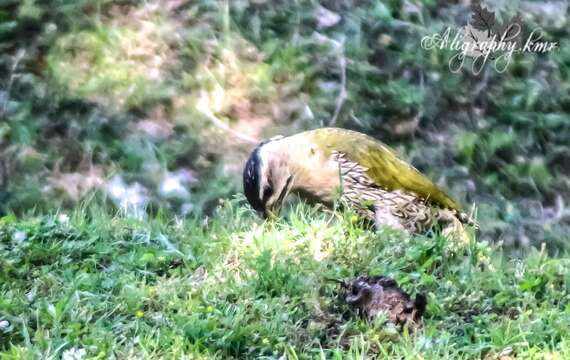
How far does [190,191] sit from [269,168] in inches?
57.3

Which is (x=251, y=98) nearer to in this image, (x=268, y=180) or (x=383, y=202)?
(x=268, y=180)

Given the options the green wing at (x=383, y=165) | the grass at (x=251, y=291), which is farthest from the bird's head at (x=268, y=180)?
the green wing at (x=383, y=165)

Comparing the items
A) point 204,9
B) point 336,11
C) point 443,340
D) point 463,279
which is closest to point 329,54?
point 336,11

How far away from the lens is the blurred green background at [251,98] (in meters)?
7.33

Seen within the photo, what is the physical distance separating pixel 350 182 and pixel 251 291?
111 centimetres

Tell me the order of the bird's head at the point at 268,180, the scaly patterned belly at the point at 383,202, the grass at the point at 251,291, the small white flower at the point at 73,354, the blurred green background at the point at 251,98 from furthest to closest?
the blurred green background at the point at 251,98 → the bird's head at the point at 268,180 → the scaly patterned belly at the point at 383,202 → the grass at the point at 251,291 → the small white flower at the point at 73,354

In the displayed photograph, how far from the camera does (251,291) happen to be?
16.1 feet

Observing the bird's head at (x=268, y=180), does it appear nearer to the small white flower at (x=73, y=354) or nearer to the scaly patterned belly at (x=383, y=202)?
the scaly patterned belly at (x=383, y=202)

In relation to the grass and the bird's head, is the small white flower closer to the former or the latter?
the grass

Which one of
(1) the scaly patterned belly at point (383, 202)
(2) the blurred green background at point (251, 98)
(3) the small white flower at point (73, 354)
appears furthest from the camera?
(2) the blurred green background at point (251, 98)

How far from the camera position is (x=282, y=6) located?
7871 mm

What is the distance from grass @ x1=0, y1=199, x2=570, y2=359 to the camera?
14.6 ft

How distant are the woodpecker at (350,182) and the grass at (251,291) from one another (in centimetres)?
14

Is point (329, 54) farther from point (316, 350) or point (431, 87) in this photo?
point (316, 350)
